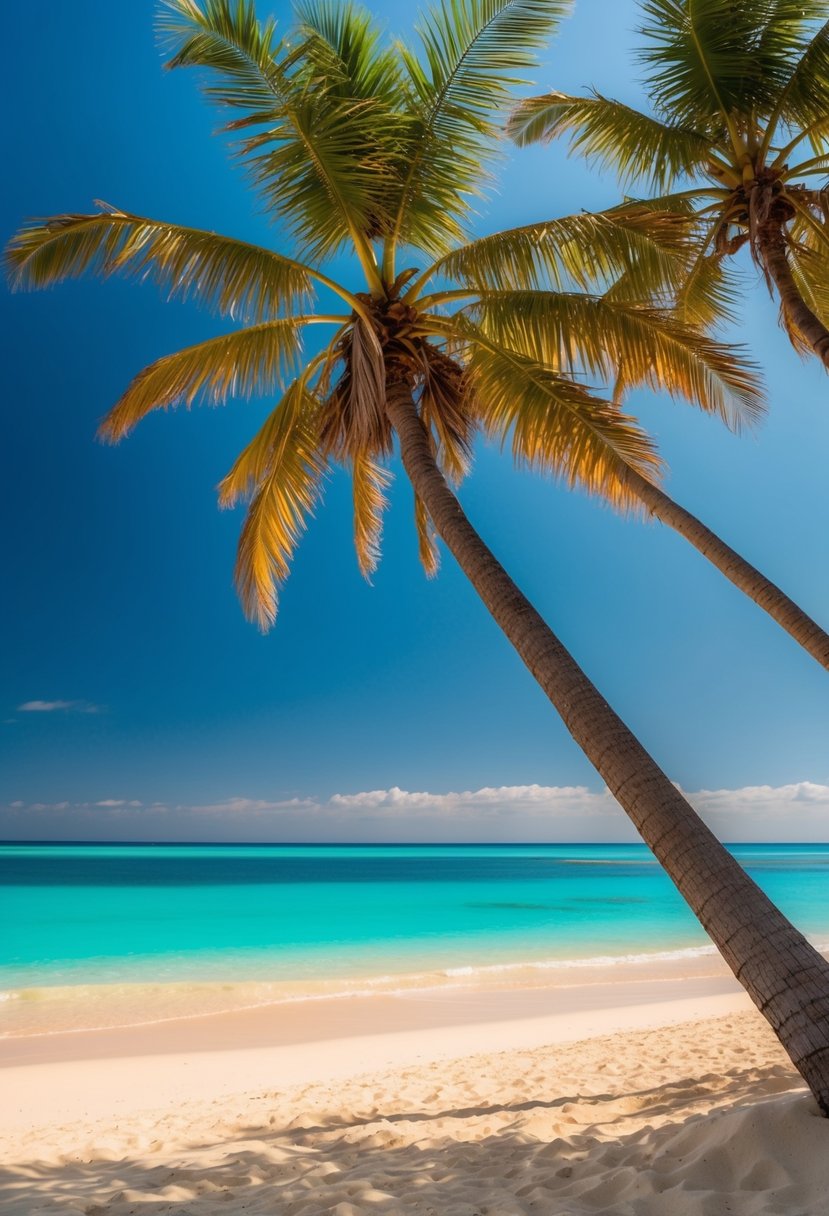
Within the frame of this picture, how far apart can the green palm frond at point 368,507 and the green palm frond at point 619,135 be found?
403 centimetres

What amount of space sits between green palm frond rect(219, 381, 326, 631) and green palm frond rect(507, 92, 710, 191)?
4.08 metres

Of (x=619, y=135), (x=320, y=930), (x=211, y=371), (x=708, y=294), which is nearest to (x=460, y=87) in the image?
(x=619, y=135)

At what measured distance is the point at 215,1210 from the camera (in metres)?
3.33

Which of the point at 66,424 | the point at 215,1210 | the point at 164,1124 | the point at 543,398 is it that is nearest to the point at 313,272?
the point at 543,398

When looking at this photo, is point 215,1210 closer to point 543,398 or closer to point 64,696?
point 543,398

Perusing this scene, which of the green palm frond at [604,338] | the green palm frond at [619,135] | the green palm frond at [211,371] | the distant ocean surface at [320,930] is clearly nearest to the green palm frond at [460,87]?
the green palm frond at [604,338]

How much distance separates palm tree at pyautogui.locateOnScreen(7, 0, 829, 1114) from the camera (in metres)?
5.79

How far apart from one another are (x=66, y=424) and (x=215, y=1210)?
132 feet

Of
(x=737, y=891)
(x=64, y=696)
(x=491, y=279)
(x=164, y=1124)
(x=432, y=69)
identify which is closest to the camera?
(x=737, y=891)

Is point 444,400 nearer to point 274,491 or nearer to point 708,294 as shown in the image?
point 274,491

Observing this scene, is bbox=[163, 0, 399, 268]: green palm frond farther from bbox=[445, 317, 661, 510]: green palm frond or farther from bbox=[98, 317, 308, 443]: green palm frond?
bbox=[445, 317, 661, 510]: green palm frond

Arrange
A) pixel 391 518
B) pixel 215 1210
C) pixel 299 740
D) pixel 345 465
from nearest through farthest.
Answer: pixel 215 1210
pixel 345 465
pixel 391 518
pixel 299 740

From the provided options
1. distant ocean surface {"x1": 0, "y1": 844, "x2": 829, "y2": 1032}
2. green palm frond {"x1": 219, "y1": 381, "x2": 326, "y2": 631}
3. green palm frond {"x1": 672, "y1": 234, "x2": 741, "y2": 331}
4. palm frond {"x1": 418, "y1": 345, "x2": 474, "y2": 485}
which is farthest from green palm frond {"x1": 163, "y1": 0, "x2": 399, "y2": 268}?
distant ocean surface {"x1": 0, "y1": 844, "x2": 829, "y2": 1032}

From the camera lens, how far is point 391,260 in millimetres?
6387
